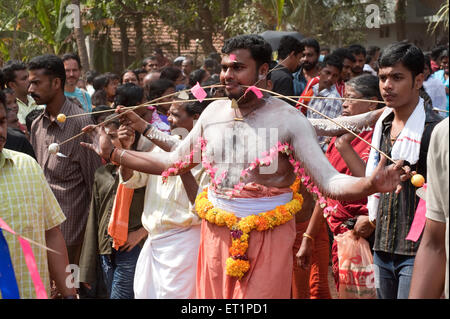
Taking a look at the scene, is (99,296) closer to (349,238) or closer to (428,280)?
(349,238)

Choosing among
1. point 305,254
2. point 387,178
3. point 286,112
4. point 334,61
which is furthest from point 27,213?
point 334,61

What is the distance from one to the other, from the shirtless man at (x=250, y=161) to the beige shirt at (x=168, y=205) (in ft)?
3.18

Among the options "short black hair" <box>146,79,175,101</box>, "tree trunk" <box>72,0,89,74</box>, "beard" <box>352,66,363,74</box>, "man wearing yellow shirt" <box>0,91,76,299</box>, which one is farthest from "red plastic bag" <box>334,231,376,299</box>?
"tree trunk" <box>72,0,89,74</box>

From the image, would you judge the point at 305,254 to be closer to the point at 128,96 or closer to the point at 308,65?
the point at 128,96

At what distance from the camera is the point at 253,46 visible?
3984 millimetres

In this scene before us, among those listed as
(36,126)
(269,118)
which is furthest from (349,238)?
(36,126)

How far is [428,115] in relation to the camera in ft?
13.1

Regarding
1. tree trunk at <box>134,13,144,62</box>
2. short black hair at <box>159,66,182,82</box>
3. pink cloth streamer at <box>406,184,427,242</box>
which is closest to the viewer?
pink cloth streamer at <box>406,184,427,242</box>

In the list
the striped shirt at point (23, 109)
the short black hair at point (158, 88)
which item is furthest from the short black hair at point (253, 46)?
the striped shirt at point (23, 109)

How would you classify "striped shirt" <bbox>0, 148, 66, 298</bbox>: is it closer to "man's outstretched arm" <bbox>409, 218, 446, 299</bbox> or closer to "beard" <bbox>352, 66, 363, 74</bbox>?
"man's outstretched arm" <bbox>409, 218, 446, 299</bbox>

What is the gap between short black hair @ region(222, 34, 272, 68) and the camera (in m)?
3.97

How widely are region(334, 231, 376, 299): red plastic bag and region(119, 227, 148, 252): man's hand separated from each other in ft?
5.43

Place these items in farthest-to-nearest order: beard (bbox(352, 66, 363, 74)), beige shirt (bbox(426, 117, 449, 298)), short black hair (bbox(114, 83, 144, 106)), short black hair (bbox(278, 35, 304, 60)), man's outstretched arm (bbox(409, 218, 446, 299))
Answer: beard (bbox(352, 66, 363, 74))
short black hair (bbox(278, 35, 304, 60))
short black hair (bbox(114, 83, 144, 106))
man's outstretched arm (bbox(409, 218, 446, 299))
beige shirt (bbox(426, 117, 449, 298))

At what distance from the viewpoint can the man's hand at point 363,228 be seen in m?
4.65
